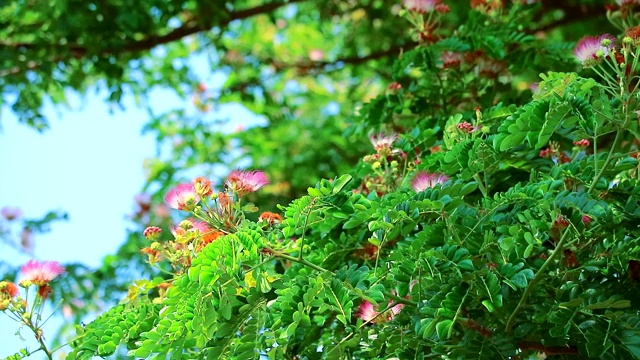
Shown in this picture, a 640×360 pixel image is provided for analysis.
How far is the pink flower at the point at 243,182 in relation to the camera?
6.36 feet

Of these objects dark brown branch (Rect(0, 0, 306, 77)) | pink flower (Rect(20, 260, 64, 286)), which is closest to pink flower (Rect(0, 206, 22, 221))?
dark brown branch (Rect(0, 0, 306, 77))

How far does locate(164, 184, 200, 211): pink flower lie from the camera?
1861 millimetres

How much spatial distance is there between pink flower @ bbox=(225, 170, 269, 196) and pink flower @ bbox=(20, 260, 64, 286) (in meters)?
0.48

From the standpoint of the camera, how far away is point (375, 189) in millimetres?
2352

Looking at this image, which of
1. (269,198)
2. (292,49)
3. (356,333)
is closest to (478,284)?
(356,333)

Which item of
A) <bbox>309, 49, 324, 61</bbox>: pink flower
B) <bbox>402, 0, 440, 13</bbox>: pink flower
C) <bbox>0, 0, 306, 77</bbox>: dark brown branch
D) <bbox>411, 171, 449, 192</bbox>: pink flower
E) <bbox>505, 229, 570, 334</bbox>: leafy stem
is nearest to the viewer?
<bbox>505, 229, 570, 334</bbox>: leafy stem

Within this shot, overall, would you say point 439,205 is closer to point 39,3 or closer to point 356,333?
point 356,333

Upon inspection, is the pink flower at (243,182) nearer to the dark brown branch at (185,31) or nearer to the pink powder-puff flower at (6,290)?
the pink powder-puff flower at (6,290)

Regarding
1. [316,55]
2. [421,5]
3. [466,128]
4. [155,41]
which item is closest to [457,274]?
[466,128]

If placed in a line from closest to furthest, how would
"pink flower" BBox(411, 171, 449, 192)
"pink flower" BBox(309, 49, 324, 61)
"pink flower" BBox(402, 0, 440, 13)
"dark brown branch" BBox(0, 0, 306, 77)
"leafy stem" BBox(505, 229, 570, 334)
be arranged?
"leafy stem" BBox(505, 229, 570, 334)
"pink flower" BBox(411, 171, 449, 192)
"pink flower" BBox(402, 0, 440, 13)
"dark brown branch" BBox(0, 0, 306, 77)
"pink flower" BBox(309, 49, 324, 61)

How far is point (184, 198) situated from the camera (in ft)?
6.20

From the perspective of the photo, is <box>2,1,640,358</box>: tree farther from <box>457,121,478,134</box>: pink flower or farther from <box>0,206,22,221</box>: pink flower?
<box>0,206,22,221</box>: pink flower

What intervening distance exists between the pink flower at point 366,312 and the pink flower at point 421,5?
117cm

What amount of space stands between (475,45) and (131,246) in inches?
91.6
